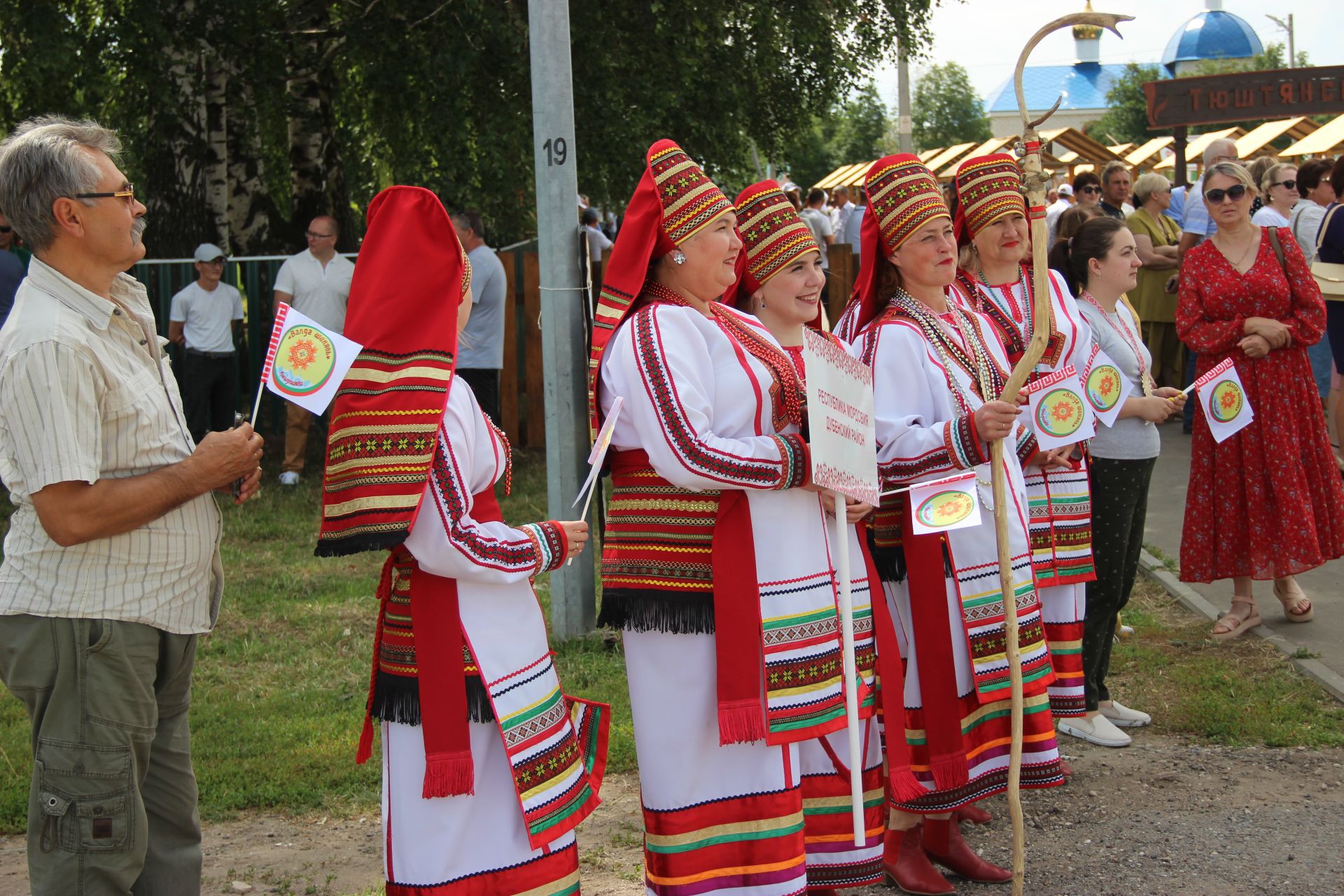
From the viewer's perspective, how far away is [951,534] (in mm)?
4000

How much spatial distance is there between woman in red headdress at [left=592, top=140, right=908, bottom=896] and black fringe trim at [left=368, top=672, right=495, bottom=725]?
58cm

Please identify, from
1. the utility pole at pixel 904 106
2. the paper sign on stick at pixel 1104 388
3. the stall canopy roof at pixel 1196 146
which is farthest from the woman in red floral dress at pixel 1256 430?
the utility pole at pixel 904 106

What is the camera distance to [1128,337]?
538 centimetres

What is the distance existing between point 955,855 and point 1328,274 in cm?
634

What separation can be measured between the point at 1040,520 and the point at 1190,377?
20.8ft

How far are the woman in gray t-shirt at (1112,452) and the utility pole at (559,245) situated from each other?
2141mm

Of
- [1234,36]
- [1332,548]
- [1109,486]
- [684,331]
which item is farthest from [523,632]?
[1234,36]

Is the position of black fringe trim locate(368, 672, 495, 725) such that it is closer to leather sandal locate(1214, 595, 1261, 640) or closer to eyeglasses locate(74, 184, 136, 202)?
eyeglasses locate(74, 184, 136, 202)

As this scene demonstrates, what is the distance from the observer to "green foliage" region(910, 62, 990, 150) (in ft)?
207

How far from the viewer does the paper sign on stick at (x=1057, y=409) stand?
4.24 meters

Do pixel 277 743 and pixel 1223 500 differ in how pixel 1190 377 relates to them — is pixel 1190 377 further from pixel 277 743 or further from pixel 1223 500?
pixel 277 743

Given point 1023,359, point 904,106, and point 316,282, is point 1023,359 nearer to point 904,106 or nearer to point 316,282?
point 316,282

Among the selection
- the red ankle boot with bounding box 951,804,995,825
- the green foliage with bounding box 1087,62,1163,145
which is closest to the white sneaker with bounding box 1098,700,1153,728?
the red ankle boot with bounding box 951,804,995,825

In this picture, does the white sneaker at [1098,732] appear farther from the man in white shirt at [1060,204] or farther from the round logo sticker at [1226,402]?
the man in white shirt at [1060,204]
